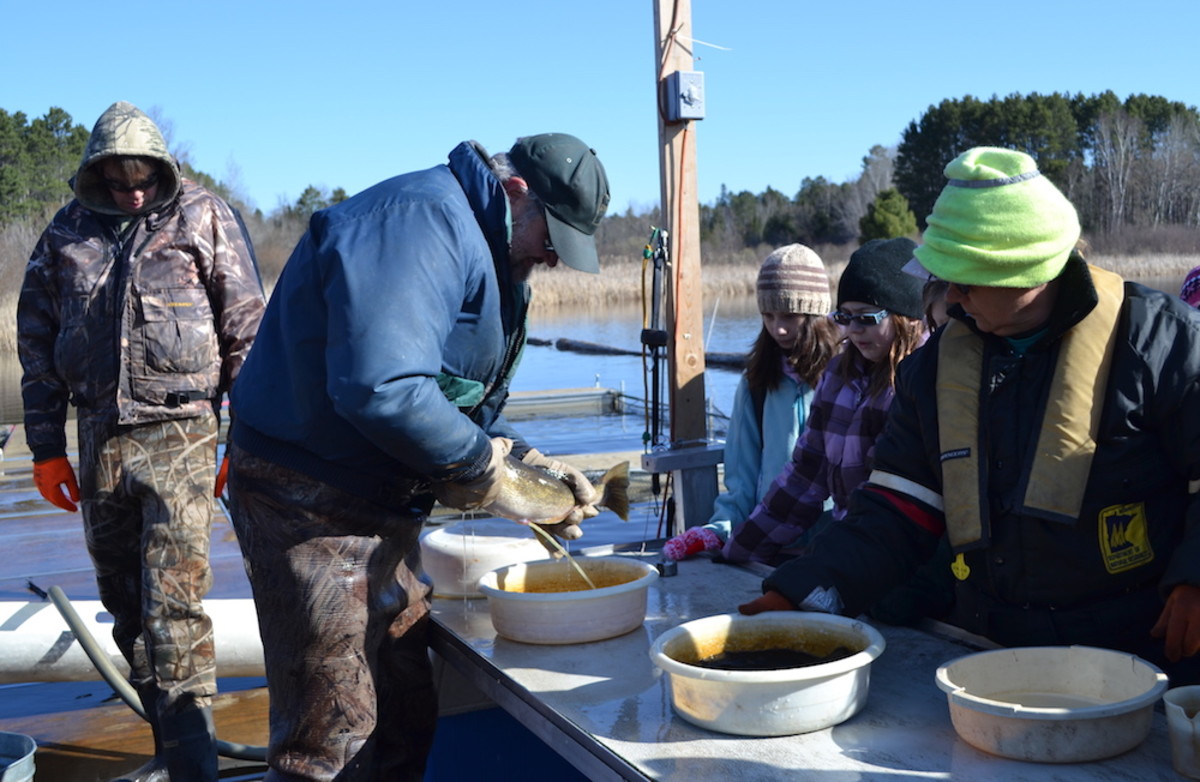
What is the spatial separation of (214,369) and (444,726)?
132cm

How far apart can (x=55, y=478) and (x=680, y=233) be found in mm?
2352

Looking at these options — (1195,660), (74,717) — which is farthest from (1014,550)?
(74,717)

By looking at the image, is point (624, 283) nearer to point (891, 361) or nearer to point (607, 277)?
point (607, 277)

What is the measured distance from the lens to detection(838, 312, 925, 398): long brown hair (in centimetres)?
317

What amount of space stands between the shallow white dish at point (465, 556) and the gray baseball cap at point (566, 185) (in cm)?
87

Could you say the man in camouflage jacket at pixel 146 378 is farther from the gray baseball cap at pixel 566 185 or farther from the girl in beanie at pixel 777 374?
the girl in beanie at pixel 777 374

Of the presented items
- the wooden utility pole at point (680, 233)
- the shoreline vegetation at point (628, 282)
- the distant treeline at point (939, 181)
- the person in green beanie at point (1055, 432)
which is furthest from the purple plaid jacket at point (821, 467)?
the distant treeline at point (939, 181)

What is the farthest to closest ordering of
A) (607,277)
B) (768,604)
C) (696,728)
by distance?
1. (607,277)
2. (768,604)
3. (696,728)

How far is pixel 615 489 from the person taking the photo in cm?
291

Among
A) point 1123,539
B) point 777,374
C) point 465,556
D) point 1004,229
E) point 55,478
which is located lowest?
point 465,556

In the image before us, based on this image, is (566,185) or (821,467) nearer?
(566,185)

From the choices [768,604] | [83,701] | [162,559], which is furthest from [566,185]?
[83,701]

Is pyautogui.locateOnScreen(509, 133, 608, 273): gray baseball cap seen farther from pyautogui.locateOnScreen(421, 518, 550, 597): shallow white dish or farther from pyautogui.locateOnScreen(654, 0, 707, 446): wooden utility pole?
pyautogui.locateOnScreen(654, 0, 707, 446): wooden utility pole

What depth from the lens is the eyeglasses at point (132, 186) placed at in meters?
3.54
